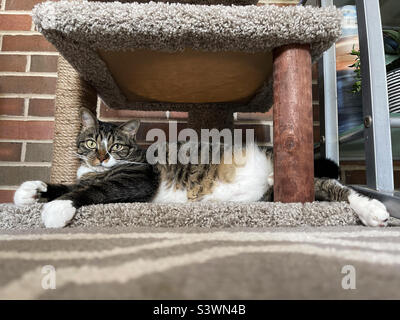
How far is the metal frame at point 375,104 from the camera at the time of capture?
814mm

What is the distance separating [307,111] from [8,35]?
65.5 inches

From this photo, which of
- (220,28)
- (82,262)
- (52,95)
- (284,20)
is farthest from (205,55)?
(52,95)

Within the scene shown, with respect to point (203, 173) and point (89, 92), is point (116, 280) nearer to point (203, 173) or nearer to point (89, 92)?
point (203, 173)

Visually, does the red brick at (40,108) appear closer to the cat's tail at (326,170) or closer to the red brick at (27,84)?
the red brick at (27,84)

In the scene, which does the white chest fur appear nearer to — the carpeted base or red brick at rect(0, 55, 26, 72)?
the carpeted base

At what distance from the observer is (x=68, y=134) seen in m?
1.01

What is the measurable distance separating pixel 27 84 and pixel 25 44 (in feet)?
0.75

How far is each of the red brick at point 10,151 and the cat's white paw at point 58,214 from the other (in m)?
1.04

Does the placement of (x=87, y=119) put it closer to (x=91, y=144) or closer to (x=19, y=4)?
(x=91, y=144)

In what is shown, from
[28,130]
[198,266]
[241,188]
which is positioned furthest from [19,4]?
[198,266]

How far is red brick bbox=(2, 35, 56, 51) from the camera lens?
1.45m

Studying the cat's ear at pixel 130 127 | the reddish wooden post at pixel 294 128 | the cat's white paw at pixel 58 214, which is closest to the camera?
the cat's white paw at pixel 58 214

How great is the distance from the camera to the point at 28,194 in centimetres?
74

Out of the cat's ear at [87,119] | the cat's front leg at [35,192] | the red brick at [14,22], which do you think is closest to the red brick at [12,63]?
the red brick at [14,22]
